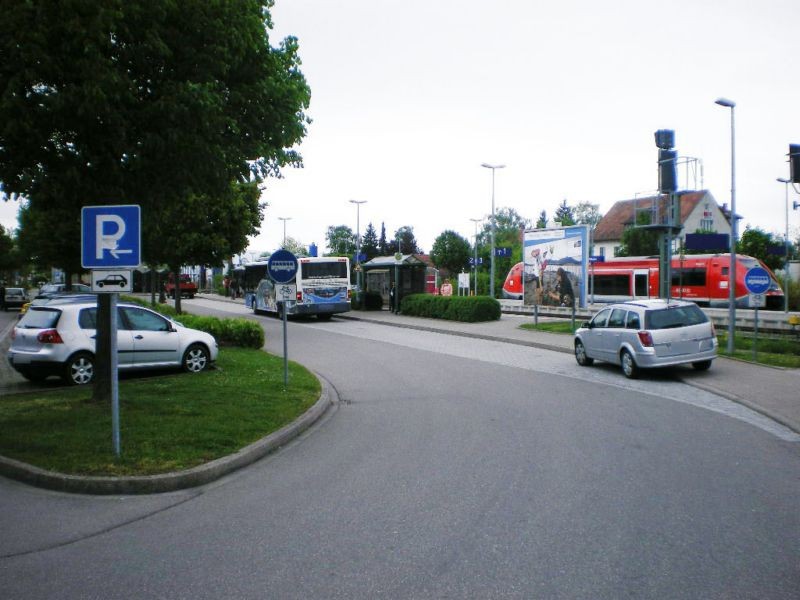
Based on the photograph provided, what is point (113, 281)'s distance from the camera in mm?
7242

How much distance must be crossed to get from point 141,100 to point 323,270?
23448mm

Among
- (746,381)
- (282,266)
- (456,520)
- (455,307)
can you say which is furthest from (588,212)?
(456,520)

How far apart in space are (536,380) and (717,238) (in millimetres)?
7703

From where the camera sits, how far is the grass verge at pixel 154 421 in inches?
276

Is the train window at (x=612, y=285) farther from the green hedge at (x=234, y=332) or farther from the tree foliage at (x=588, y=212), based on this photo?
the tree foliage at (x=588, y=212)

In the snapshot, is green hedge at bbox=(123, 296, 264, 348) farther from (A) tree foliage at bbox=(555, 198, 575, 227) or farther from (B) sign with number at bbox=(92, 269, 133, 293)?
(A) tree foliage at bbox=(555, 198, 575, 227)

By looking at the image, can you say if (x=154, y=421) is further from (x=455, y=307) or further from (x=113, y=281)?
(x=455, y=307)

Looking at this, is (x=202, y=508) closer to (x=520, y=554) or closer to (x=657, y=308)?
(x=520, y=554)

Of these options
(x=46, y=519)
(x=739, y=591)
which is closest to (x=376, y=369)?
(x=46, y=519)

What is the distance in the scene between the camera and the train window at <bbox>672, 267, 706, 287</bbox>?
34.4 meters

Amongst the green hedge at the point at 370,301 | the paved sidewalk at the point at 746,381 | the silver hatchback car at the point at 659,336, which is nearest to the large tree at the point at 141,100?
the silver hatchback car at the point at 659,336

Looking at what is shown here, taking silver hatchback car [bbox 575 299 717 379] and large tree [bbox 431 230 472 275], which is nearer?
silver hatchback car [bbox 575 299 717 379]

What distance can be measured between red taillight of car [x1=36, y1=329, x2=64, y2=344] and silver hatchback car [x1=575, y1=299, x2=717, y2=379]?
11089mm

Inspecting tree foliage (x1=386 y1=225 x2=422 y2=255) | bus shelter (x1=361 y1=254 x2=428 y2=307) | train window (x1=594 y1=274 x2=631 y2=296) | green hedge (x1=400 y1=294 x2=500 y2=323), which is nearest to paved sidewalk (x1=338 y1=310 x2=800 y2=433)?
green hedge (x1=400 y1=294 x2=500 y2=323)
